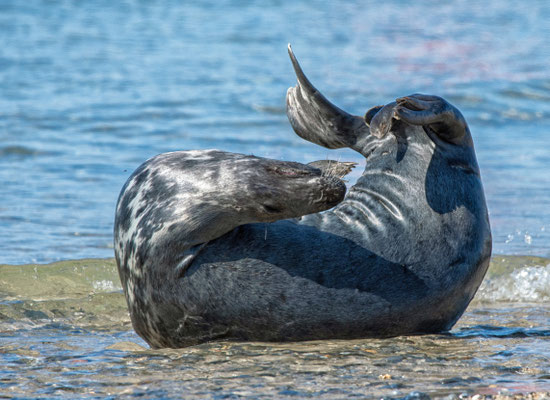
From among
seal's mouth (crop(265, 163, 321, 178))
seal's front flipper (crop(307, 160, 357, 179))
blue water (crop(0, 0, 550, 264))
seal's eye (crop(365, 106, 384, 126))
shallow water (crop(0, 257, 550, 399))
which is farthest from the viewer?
blue water (crop(0, 0, 550, 264))

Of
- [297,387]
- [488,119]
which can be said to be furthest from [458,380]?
[488,119]

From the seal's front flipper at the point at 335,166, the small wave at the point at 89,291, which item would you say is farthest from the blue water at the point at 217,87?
the seal's front flipper at the point at 335,166

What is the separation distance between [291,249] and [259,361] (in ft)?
1.77

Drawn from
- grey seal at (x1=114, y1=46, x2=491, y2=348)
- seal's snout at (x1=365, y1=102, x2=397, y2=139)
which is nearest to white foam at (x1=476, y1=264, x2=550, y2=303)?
grey seal at (x1=114, y1=46, x2=491, y2=348)

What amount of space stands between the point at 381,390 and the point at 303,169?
40.4 inches

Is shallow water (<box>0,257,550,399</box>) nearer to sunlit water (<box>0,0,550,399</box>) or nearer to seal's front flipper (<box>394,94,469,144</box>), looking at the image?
sunlit water (<box>0,0,550,399</box>)

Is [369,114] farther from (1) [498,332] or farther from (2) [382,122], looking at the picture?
(1) [498,332]

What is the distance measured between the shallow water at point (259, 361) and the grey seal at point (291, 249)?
120 mm

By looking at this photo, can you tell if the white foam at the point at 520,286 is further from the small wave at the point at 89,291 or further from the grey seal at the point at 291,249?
the grey seal at the point at 291,249

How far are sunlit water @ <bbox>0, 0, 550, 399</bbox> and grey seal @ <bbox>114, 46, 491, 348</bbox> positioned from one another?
0.43 ft

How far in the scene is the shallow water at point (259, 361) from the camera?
360cm

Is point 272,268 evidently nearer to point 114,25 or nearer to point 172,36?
point 172,36

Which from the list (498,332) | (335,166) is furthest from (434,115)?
(498,332)

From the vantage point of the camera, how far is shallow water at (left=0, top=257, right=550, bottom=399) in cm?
360
